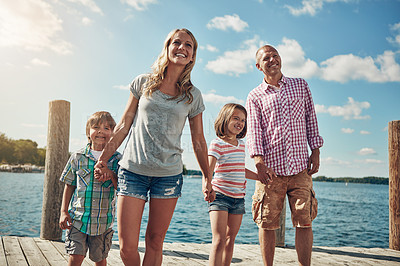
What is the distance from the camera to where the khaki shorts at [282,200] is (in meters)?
2.88

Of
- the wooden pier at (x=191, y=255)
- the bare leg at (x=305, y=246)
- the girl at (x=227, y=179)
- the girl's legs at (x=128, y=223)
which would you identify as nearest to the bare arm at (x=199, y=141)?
the girl at (x=227, y=179)

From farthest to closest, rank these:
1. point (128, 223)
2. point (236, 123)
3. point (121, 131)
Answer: point (236, 123) < point (121, 131) < point (128, 223)

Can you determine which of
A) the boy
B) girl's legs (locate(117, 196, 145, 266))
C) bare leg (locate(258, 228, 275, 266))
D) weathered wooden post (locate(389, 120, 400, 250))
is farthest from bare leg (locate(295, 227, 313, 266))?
weathered wooden post (locate(389, 120, 400, 250))

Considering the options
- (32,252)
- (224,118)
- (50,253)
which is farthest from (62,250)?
(224,118)

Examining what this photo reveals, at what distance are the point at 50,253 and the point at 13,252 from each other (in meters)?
0.43

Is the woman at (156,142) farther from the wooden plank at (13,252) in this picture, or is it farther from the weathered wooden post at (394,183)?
the weathered wooden post at (394,183)

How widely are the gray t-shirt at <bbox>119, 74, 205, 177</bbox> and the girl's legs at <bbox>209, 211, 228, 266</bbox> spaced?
668 millimetres

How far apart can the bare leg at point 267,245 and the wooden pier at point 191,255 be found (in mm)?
993

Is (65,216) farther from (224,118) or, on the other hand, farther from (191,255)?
(191,255)

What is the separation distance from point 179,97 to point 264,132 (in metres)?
1.07

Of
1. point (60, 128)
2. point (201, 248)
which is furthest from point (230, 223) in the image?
point (60, 128)

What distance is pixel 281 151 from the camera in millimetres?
2963

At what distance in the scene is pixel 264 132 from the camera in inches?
121

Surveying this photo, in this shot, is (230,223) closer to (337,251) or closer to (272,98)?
(272,98)
